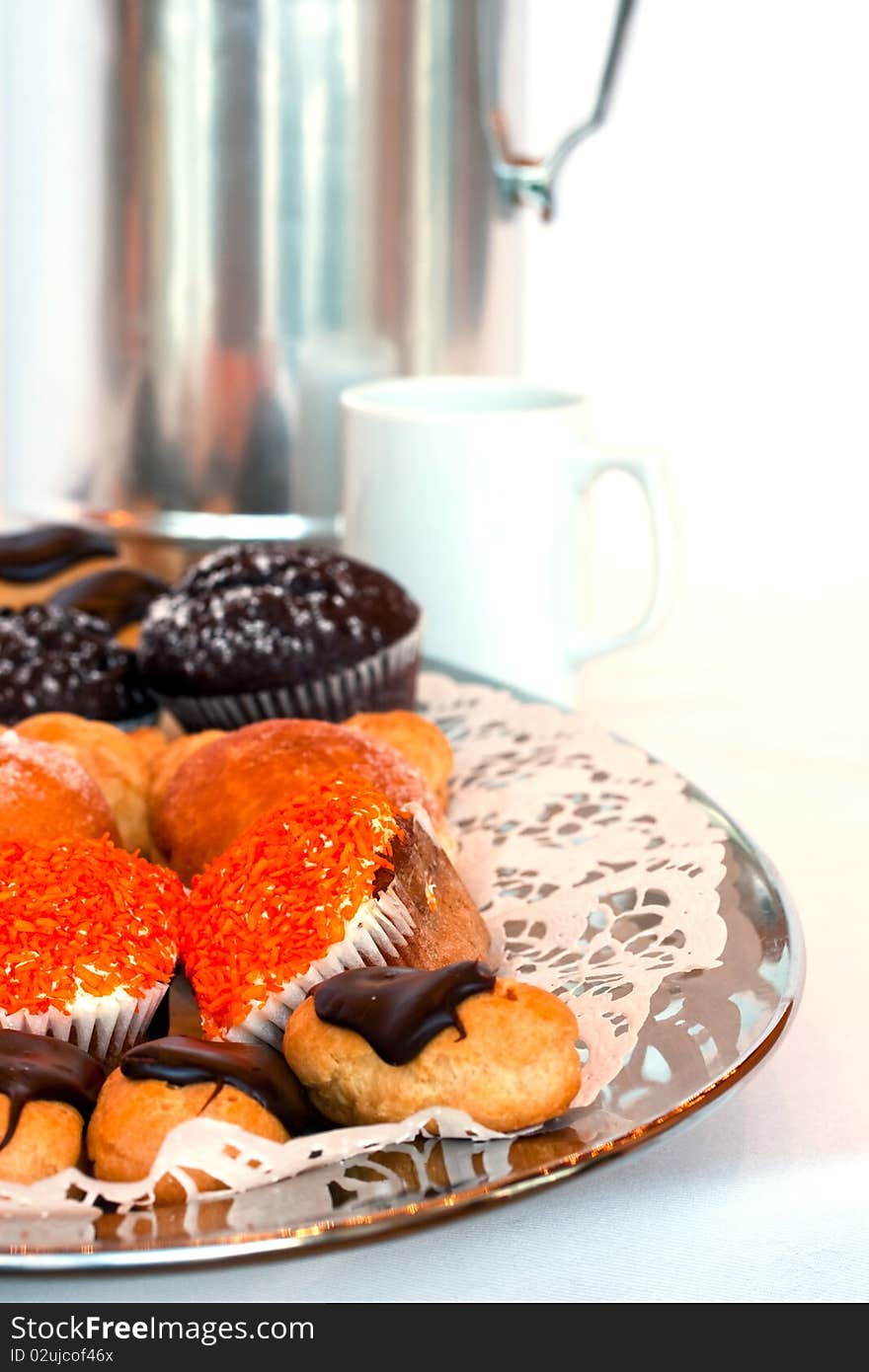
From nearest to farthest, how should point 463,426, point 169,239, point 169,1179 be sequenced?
point 169,1179, point 463,426, point 169,239

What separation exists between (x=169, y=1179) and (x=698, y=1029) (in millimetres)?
164

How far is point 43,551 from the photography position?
101cm

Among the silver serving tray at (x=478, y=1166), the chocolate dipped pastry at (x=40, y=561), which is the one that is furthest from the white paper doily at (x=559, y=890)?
the chocolate dipped pastry at (x=40, y=561)

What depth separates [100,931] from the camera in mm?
534

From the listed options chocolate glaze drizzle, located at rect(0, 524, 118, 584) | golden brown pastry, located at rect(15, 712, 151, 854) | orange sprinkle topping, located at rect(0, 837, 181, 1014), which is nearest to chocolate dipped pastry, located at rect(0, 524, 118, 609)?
chocolate glaze drizzle, located at rect(0, 524, 118, 584)

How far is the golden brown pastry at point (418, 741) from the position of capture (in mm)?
741

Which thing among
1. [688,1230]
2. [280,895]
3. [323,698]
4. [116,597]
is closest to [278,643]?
[323,698]

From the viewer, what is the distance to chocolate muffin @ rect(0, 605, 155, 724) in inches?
31.5

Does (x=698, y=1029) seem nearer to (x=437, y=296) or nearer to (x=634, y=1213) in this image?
(x=634, y=1213)

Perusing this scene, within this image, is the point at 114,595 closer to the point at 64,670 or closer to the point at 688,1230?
the point at 64,670

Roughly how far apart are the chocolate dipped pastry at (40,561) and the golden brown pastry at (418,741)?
31cm

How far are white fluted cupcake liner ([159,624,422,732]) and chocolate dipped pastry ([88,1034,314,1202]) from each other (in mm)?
364

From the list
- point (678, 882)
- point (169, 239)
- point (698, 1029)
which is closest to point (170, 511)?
point (169, 239)

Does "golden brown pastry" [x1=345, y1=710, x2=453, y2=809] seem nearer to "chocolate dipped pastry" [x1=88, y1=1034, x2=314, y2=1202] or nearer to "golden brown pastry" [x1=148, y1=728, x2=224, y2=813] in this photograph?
"golden brown pastry" [x1=148, y1=728, x2=224, y2=813]
